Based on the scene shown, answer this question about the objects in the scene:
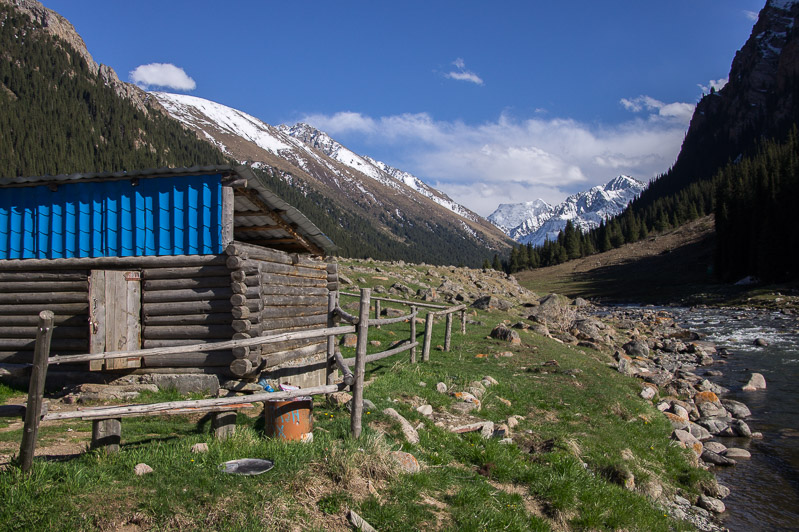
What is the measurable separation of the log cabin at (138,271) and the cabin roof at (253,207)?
6 cm

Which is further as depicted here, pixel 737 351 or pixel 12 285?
pixel 737 351

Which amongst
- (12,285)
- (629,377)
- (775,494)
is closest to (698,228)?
(629,377)

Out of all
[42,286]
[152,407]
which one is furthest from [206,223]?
[152,407]

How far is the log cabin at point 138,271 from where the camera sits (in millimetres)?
12266

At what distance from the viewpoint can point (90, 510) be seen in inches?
193

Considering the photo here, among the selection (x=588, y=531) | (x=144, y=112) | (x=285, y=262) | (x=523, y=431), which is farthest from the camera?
(x=144, y=112)

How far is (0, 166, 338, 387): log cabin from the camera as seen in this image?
12.3m

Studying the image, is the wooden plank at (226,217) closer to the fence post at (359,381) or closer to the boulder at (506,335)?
the fence post at (359,381)

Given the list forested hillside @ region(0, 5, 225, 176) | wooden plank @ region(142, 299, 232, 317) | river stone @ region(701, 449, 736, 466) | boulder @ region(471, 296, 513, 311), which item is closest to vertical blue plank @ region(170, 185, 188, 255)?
wooden plank @ region(142, 299, 232, 317)

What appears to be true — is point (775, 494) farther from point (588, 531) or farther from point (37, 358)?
point (37, 358)

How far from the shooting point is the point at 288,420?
23.9ft

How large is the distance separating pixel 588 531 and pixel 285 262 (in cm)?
1080

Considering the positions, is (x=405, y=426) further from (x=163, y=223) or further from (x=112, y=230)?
(x=112, y=230)

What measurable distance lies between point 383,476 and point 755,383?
2082 centimetres
